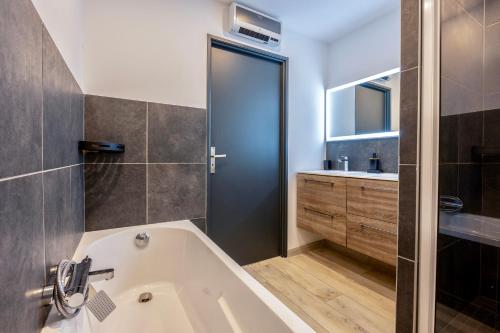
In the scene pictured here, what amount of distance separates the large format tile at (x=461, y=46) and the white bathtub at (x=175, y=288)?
120 cm

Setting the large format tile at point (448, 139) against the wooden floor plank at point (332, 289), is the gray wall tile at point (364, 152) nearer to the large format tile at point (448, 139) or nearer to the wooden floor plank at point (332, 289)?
the wooden floor plank at point (332, 289)

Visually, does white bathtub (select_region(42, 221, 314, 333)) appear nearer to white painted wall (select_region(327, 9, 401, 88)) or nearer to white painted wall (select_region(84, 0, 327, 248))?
white painted wall (select_region(84, 0, 327, 248))

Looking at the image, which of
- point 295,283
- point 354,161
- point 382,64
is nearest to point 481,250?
point 295,283

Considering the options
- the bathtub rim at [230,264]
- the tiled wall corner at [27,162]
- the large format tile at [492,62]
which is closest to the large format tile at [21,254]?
the tiled wall corner at [27,162]

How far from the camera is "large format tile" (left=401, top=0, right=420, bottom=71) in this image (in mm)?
969

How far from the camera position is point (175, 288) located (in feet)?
4.90

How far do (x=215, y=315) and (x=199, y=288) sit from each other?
27 centimetres

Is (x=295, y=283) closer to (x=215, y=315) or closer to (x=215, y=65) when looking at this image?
(x=215, y=315)

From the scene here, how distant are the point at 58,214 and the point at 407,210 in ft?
4.60

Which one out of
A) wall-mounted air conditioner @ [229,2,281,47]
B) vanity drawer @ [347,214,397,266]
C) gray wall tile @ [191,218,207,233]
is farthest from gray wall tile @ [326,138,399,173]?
gray wall tile @ [191,218,207,233]

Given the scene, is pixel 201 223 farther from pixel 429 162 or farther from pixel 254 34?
pixel 254 34

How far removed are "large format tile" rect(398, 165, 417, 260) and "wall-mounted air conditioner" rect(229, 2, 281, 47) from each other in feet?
5.38

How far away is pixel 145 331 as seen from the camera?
1.16m

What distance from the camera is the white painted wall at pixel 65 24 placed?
0.72 meters
